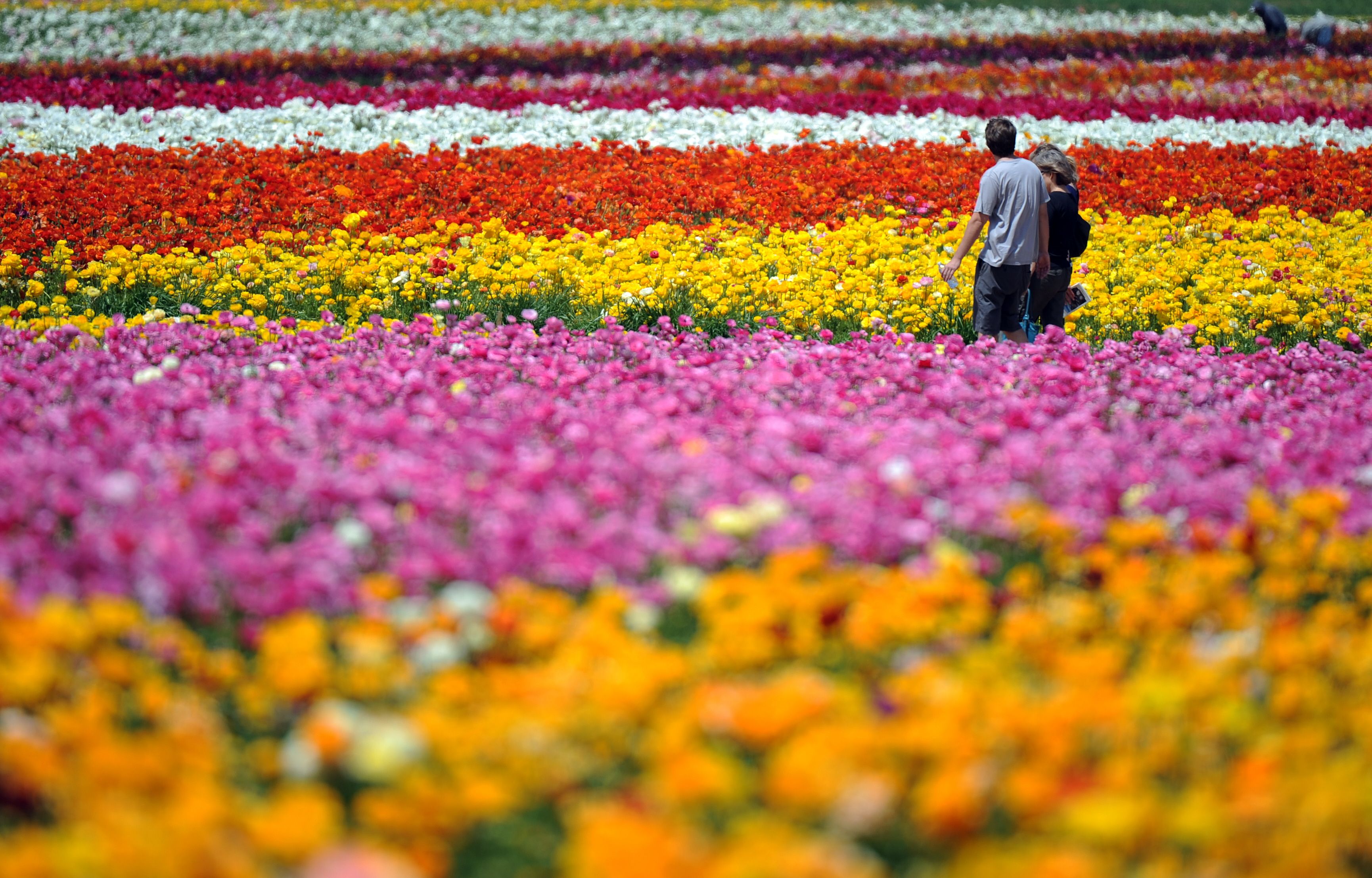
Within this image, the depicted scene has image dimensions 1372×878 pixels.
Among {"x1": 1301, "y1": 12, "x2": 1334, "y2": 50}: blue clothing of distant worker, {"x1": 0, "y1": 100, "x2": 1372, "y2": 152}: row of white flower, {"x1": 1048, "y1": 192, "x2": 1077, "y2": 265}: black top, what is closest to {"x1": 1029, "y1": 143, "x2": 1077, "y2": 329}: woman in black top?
{"x1": 1048, "y1": 192, "x2": 1077, "y2": 265}: black top

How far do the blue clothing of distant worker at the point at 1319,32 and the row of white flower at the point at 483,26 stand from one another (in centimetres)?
153

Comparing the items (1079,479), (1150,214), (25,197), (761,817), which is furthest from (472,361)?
(1150,214)

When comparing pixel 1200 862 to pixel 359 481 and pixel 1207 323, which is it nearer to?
pixel 359 481

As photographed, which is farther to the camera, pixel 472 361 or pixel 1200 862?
pixel 472 361

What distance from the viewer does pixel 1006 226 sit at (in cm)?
632

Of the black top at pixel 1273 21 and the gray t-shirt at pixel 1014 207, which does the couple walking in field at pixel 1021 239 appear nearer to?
the gray t-shirt at pixel 1014 207

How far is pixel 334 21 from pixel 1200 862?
2031 centimetres

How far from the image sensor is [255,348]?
5117 millimetres

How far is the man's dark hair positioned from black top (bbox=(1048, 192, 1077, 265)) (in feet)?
1.46

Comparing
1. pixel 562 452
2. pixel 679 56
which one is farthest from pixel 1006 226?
pixel 679 56

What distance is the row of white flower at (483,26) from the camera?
702 inches

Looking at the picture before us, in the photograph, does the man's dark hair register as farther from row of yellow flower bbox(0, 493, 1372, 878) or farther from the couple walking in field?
row of yellow flower bbox(0, 493, 1372, 878)

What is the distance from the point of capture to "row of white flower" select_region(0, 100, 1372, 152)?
37.0 ft

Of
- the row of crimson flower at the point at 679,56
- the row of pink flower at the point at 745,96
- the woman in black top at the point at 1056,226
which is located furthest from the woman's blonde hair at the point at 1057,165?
the row of crimson flower at the point at 679,56
